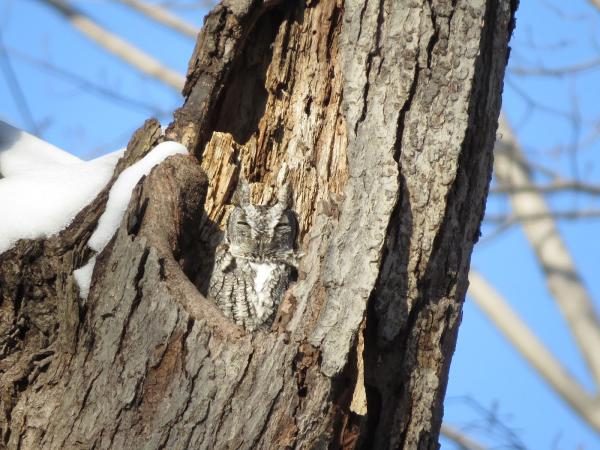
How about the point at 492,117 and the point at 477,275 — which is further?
the point at 477,275

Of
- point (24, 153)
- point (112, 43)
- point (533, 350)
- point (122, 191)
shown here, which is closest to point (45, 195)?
point (122, 191)

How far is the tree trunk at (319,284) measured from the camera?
8.44 feet

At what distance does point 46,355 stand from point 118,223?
0.54 metres

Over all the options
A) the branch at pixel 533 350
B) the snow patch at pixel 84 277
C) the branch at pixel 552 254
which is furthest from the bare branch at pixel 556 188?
the snow patch at pixel 84 277

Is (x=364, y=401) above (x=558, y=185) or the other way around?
the other way around

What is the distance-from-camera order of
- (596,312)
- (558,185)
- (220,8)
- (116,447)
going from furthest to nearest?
(558,185)
(596,312)
(220,8)
(116,447)

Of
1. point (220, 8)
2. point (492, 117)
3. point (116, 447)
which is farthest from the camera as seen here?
point (220, 8)

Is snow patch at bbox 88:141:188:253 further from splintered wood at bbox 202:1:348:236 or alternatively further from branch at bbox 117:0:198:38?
branch at bbox 117:0:198:38

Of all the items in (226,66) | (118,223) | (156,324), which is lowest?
(156,324)

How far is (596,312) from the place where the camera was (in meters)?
8.01

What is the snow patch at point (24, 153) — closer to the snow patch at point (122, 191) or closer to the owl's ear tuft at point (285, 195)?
the snow patch at point (122, 191)

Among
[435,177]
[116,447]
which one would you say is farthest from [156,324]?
[435,177]

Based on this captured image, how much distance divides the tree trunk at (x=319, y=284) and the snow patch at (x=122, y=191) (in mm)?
46

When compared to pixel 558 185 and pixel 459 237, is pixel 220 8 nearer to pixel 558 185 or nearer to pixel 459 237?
pixel 459 237
